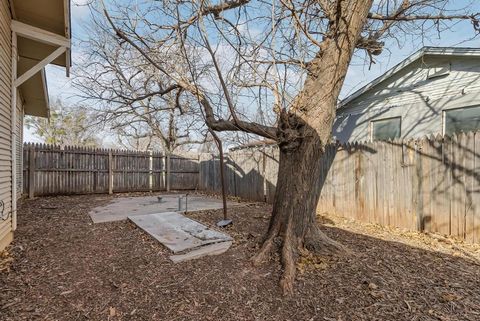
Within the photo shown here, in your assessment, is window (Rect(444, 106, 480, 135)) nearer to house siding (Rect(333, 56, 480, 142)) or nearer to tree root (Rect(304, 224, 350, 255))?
house siding (Rect(333, 56, 480, 142))

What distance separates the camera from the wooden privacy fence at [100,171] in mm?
8062

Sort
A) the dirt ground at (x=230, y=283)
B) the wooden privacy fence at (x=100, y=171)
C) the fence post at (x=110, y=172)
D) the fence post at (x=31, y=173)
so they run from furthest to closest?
the fence post at (x=110, y=172)
the wooden privacy fence at (x=100, y=171)
the fence post at (x=31, y=173)
the dirt ground at (x=230, y=283)

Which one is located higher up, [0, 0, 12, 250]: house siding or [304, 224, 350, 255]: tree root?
[0, 0, 12, 250]: house siding

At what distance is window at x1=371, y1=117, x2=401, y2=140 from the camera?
274 inches

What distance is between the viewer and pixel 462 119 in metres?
5.77

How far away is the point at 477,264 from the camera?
3107 millimetres

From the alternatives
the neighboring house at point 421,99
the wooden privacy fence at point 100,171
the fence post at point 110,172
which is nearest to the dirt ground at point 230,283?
the neighboring house at point 421,99

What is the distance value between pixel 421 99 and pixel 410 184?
3019 mm

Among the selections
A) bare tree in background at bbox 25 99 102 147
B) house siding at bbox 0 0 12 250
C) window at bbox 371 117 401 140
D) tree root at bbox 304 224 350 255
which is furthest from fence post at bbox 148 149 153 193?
bare tree in background at bbox 25 99 102 147

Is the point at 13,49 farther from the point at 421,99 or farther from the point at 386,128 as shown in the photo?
the point at 421,99

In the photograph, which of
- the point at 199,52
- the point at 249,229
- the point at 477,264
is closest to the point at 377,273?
the point at 477,264

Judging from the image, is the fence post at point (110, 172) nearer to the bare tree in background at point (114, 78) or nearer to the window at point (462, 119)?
the bare tree in background at point (114, 78)

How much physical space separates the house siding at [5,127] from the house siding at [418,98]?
8.08 meters

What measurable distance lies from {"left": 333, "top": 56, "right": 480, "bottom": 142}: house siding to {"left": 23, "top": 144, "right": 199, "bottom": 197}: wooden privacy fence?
690 cm
